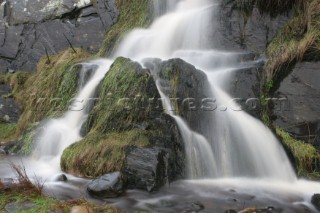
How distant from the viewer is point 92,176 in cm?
517

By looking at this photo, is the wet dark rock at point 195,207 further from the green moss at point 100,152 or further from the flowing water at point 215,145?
the green moss at point 100,152

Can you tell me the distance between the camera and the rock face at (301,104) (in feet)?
20.1

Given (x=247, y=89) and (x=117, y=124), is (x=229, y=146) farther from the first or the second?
(x=117, y=124)

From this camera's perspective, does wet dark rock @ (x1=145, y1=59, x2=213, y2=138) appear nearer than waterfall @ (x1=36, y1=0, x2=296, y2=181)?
No

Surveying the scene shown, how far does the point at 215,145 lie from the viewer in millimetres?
5758

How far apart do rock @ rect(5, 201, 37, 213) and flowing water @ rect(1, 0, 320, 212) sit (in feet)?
3.44

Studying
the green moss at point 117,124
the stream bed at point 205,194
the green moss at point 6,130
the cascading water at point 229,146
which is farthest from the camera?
the green moss at point 6,130

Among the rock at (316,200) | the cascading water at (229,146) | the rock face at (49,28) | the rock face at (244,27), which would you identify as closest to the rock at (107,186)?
the cascading water at (229,146)

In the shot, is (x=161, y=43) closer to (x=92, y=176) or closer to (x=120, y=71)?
(x=120, y=71)

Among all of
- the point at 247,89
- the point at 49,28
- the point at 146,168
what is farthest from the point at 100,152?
the point at 49,28

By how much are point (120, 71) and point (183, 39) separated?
2.76 metres

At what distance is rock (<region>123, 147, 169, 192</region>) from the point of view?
4758 millimetres

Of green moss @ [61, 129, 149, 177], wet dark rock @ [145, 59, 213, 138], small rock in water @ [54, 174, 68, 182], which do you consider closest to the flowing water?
wet dark rock @ [145, 59, 213, 138]

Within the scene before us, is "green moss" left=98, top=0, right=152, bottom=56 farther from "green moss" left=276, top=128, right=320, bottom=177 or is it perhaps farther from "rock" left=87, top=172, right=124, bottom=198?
"rock" left=87, top=172, right=124, bottom=198
